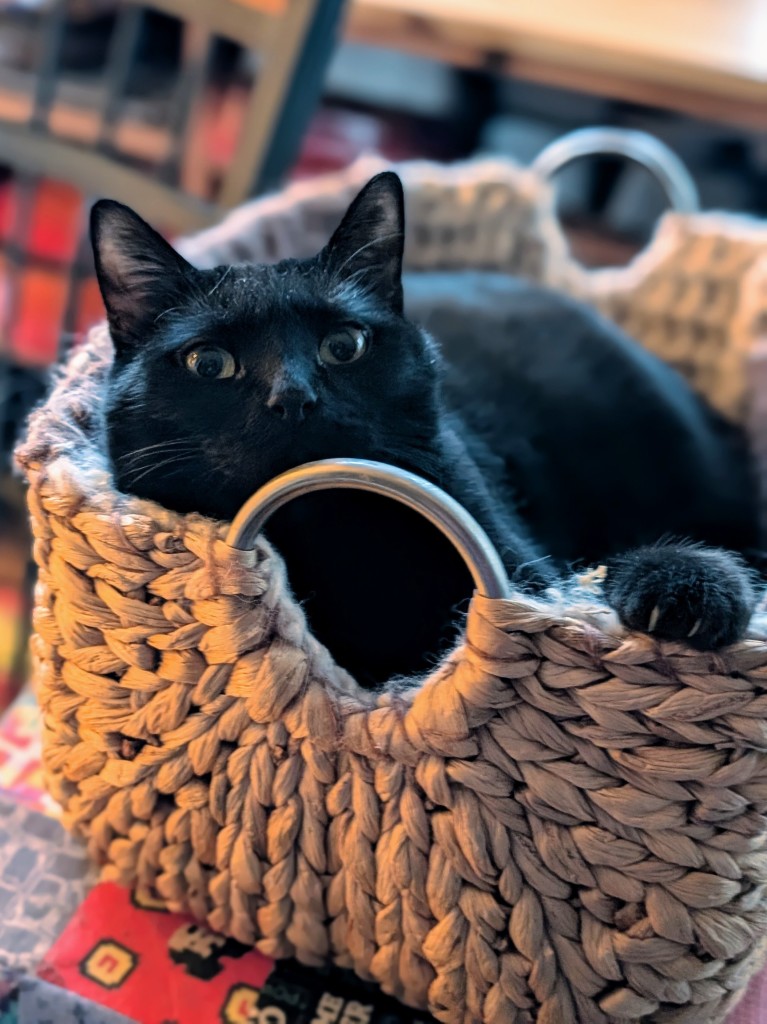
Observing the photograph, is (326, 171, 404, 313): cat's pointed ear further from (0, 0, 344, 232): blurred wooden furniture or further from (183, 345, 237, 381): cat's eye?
(0, 0, 344, 232): blurred wooden furniture

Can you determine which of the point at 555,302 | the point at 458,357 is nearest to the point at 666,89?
the point at 555,302

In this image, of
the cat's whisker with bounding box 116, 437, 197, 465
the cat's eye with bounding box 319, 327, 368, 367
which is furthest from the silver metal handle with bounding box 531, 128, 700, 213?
the cat's whisker with bounding box 116, 437, 197, 465

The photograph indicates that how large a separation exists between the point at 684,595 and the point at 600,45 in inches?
45.8

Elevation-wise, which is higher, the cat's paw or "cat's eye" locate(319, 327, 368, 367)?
"cat's eye" locate(319, 327, 368, 367)

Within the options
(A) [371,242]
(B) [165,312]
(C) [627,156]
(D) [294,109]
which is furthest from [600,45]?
(B) [165,312]

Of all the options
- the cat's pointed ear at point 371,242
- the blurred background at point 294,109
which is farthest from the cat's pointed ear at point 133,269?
the blurred background at point 294,109

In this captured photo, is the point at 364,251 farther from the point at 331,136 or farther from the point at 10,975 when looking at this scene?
the point at 331,136

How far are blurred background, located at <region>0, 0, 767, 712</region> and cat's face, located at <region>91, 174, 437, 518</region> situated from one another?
0.95 feet

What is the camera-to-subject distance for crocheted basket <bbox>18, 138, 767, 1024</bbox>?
1.62 ft

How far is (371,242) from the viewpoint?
639 mm

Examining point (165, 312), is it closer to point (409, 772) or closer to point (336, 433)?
point (336, 433)

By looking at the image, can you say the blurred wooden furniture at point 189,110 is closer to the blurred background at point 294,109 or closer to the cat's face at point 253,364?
the blurred background at point 294,109

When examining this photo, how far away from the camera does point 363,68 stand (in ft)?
6.72

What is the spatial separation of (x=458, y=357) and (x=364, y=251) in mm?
283
